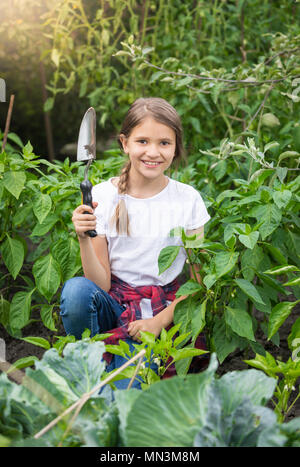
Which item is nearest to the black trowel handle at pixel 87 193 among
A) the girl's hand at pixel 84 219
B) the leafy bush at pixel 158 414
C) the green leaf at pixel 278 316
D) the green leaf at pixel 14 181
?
the girl's hand at pixel 84 219

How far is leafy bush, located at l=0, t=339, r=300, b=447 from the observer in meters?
0.67

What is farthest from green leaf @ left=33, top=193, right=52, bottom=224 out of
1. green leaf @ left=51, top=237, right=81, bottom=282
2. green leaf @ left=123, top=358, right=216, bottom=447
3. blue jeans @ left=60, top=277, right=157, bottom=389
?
green leaf @ left=123, top=358, right=216, bottom=447

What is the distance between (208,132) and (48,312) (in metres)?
1.45

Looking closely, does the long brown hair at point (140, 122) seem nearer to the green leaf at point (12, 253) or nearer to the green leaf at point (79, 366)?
the green leaf at point (12, 253)

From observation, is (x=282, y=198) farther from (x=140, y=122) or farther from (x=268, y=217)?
(x=140, y=122)

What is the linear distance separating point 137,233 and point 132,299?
0.20 meters

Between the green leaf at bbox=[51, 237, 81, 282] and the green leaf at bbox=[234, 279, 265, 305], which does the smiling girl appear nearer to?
the green leaf at bbox=[51, 237, 81, 282]


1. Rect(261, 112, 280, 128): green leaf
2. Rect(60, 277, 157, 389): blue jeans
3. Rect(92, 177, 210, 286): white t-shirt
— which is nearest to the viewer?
Rect(60, 277, 157, 389): blue jeans

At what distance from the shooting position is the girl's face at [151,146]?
1.54 metres

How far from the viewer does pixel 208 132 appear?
2.81 meters

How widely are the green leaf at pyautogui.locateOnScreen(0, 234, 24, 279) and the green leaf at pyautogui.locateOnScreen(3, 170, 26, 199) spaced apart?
0.69 ft

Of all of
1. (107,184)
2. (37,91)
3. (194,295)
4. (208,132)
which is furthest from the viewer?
(37,91)
